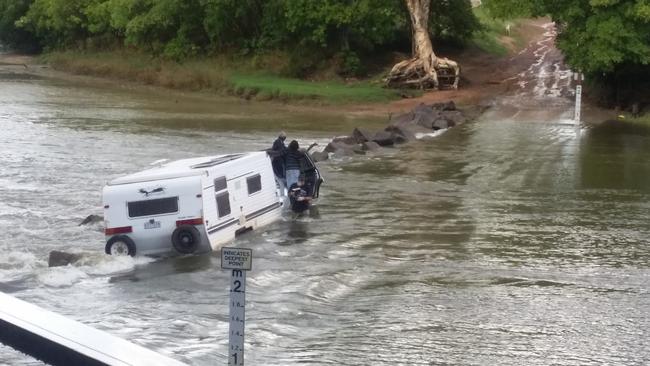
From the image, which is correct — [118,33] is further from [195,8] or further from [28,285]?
[28,285]

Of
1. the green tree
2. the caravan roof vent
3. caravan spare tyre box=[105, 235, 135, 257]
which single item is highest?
the green tree

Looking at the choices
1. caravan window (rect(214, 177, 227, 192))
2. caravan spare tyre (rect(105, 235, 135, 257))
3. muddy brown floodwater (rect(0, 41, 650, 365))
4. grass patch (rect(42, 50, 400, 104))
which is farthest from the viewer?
grass patch (rect(42, 50, 400, 104))

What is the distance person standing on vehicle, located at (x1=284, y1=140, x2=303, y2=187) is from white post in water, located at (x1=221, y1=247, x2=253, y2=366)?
12503 mm

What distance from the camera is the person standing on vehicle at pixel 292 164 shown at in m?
19.1

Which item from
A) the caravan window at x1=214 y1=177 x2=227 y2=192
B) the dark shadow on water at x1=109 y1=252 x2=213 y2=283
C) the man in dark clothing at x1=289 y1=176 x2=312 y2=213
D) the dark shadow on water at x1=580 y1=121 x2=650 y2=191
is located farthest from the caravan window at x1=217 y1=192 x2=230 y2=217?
the dark shadow on water at x1=580 y1=121 x2=650 y2=191

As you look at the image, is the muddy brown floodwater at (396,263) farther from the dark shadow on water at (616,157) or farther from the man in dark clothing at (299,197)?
the man in dark clothing at (299,197)

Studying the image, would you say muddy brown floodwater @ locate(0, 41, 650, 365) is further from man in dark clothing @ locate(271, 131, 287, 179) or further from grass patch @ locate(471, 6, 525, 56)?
grass patch @ locate(471, 6, 525, 56)

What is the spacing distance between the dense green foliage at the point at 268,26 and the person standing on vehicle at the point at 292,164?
32177 millimetres

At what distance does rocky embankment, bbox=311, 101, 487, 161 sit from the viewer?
28.9 metres

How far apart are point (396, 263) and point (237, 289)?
338 inches

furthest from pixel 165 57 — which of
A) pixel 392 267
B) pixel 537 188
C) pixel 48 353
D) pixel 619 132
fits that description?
pixel 48 353

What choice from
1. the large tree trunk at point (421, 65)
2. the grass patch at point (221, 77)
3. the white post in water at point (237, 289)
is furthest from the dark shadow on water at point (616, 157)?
the white post in water at point (237, 289)

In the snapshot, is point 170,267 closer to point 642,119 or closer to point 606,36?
point 606,36

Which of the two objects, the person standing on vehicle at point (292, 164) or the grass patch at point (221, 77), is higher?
the grass patch at point (221, 77)
